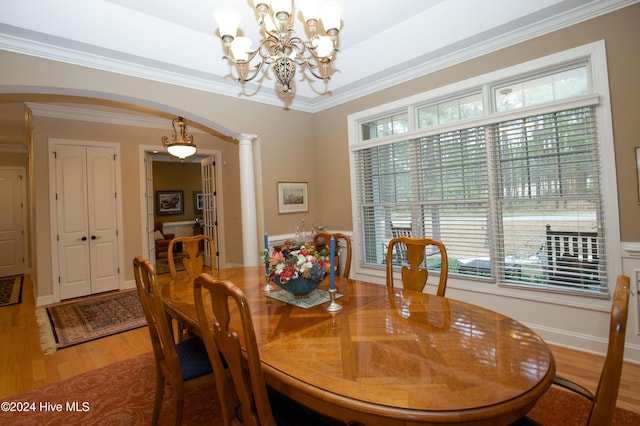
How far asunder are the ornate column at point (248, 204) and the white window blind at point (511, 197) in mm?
1646

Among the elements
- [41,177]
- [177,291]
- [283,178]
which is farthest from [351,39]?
[41,177]

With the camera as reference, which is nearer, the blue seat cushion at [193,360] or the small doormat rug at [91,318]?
the blue seat cushion at [193,360]

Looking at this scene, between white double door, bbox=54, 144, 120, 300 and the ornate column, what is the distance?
2735 millimetres

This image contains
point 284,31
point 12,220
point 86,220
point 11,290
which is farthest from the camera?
point 12,220

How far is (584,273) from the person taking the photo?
256 cm

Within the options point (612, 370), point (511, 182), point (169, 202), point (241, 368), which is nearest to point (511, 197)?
point (511, 182)

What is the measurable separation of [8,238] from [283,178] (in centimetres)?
680

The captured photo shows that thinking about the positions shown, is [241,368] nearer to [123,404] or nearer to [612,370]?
[612,370]

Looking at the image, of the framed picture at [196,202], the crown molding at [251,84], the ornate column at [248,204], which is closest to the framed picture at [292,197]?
the ornate column at [248,204]

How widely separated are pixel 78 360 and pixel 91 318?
49.4 inches

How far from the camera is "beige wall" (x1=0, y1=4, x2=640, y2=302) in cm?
231

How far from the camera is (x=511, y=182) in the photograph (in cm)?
286

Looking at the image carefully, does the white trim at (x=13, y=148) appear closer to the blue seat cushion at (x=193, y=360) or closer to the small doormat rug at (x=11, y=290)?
the small doormat rug at (x=11, y=290)

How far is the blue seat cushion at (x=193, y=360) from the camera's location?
5.57ft
